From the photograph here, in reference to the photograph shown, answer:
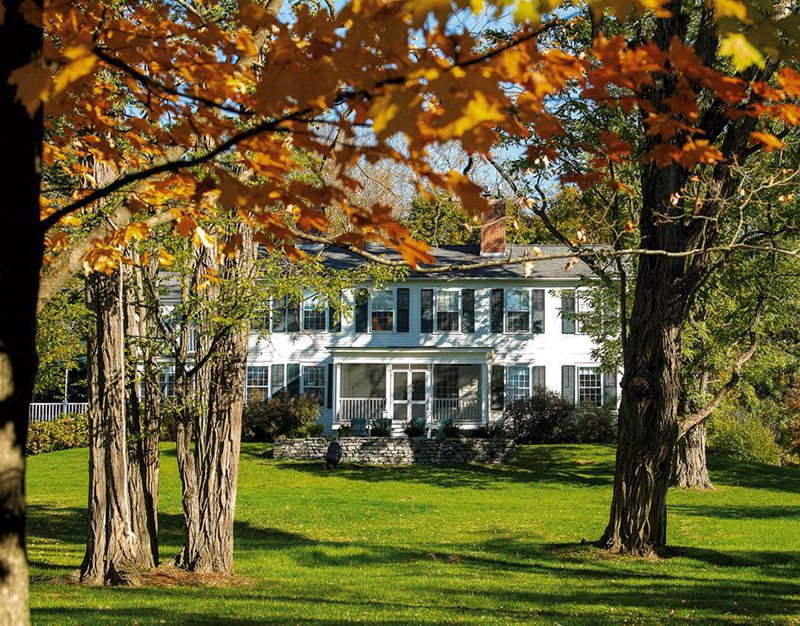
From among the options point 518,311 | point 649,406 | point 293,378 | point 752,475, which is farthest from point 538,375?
point 649,406

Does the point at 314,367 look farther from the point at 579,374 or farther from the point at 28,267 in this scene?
the point at 28,267

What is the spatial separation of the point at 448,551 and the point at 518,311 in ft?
73.4

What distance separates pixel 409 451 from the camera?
31141mm

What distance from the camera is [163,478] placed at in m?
26.5

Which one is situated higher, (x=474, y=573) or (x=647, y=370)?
(x=647, y=370)

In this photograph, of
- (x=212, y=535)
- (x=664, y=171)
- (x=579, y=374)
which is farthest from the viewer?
(x=579, y=374)

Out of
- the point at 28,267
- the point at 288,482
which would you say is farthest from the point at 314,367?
the point at 28,267

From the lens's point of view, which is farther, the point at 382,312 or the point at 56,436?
the point at 382,312

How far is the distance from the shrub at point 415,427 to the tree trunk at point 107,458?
23.4 metres

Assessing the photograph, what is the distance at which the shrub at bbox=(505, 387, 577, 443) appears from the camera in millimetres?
34375

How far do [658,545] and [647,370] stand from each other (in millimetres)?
2694

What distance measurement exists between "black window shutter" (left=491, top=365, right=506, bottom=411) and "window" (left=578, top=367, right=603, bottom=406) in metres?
3.05

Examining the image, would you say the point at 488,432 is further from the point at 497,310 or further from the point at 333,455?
the point at 333,455

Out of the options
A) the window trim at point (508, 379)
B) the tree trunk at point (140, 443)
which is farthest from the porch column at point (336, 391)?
the tree trunk at point (140, 443)
